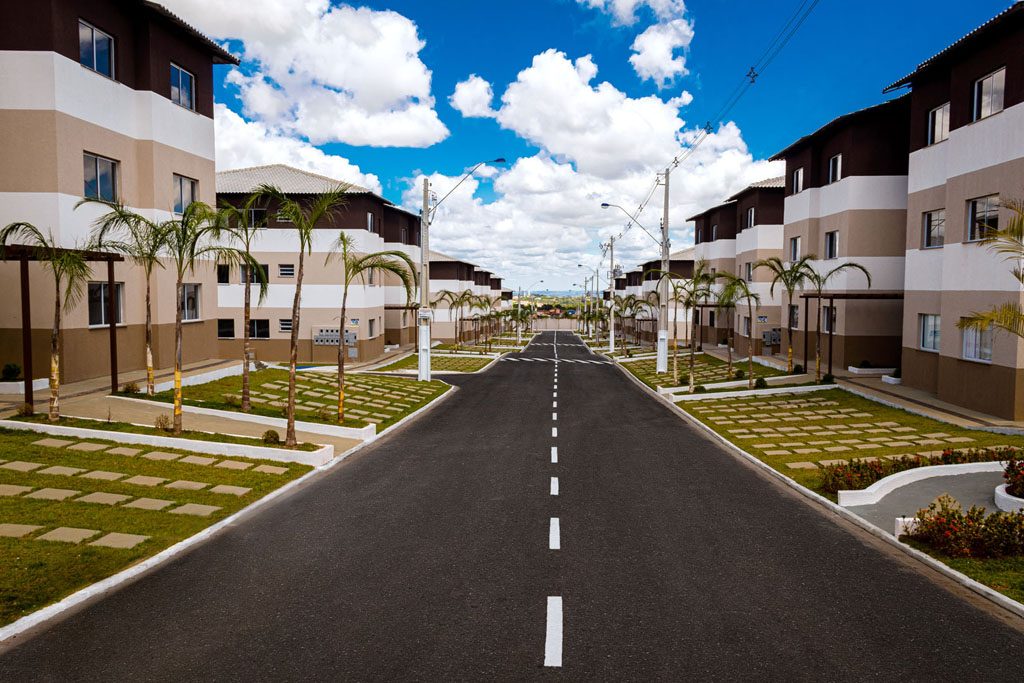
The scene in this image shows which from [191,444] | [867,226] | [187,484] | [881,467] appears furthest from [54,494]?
[867,226]

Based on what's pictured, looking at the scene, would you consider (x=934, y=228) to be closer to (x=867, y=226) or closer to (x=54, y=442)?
(x=867, y=226)

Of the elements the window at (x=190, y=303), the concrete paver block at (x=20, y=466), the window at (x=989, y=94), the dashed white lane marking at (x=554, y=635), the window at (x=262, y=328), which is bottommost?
the dashed white lane marking at (x=554, y=635)

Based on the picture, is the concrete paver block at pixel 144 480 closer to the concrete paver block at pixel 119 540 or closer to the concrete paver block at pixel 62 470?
the concrete paver block at pixel 62 470

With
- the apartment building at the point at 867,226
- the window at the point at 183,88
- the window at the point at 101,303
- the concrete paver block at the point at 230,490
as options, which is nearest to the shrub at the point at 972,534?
the concrete paver block at the point at 230,490

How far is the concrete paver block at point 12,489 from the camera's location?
10.6 metres

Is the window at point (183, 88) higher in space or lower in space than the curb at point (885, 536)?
higher

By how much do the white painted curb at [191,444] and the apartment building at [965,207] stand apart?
1802 centimetres

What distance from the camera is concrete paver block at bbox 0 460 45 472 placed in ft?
38.6

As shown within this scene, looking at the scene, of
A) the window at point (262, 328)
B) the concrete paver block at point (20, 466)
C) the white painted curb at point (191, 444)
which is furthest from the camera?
the window at point (262, 328)

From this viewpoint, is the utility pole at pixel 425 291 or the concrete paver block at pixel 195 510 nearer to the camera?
the concrete paver block at pixel 195 510

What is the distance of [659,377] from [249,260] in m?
23.6

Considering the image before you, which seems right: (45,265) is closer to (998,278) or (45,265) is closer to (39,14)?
(39,14)

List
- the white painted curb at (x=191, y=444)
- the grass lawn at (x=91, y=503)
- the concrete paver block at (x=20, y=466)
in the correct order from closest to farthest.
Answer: the grass lawn at (x=91, y=503) < the concrete paver block at (x=20, y=466) < the white painted curb at (x=191, y=444)

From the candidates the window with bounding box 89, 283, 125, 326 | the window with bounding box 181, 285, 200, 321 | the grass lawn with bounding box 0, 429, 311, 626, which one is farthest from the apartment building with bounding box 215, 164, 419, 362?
the grass lawn with bounding box 0, 429, 311, 626
